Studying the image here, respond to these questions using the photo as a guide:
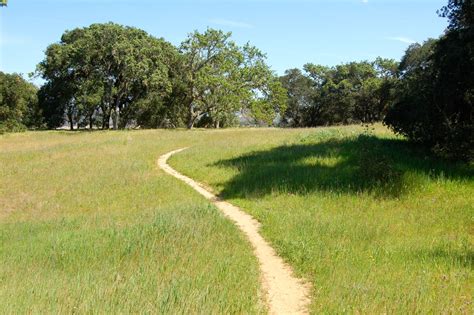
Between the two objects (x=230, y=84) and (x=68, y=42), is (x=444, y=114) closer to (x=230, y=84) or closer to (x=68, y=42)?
(x=230, y=84)

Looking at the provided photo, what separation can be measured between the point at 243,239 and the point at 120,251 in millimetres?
2862

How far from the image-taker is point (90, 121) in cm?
7081

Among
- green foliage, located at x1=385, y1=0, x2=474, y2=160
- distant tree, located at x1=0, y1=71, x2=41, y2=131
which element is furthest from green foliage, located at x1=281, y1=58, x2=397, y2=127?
green foliage, located at x1=385, y1=0, x2=474, y2=160

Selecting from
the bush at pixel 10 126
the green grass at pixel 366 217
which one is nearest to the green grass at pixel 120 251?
the green grass at pixel 366 217

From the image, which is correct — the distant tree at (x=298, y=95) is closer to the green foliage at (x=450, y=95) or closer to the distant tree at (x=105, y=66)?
the distant tree at (x=105, y=66)

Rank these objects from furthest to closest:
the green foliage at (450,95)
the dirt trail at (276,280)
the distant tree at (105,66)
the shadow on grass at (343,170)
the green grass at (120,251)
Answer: the distant tree at (105,66)
the green foliage at (450,95)
the shadow on grass at (343,170)
the dirt trail at (276,280)
the green grass at (120,251)

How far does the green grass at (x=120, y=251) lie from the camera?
6.18m

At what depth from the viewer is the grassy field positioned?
6.66 meters

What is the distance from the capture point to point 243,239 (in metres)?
10.5

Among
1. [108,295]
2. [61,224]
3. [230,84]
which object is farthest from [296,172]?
[230,84]

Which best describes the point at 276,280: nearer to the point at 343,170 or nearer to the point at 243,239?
the point at 243,239

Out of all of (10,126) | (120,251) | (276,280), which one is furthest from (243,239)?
(10,126)

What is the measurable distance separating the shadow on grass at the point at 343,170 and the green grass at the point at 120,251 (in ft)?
9.58

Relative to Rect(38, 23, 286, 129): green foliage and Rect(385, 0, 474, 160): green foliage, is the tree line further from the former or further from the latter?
Rect(385, 0, 474, 160): green foliage
